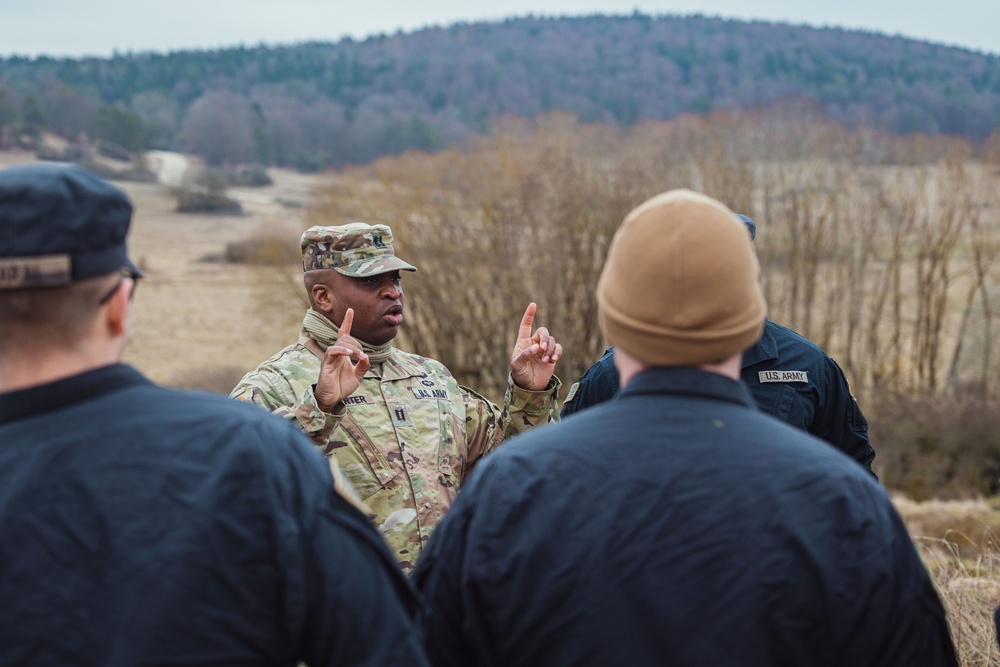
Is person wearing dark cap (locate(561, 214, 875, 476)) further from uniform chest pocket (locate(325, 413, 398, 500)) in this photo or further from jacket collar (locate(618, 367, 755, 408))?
jacket collar (locate(618, 367, 755, 408))

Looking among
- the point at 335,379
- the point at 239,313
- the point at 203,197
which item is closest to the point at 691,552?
the point at 335,379

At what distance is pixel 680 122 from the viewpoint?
1352 inches

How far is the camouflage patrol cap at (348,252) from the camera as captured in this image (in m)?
3.96

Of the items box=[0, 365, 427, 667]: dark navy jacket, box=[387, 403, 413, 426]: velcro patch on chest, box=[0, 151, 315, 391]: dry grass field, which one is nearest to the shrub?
box=[0, 151, 315, 391]: dry grass field

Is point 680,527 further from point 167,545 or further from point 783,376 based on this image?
→ point 783,376

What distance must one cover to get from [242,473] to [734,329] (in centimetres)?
94

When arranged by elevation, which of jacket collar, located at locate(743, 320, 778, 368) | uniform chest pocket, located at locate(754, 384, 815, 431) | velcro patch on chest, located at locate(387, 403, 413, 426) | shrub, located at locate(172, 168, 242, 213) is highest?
jacket collar, located at locate(743, 320, 778, 368)

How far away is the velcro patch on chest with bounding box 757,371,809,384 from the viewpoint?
11.9 ft

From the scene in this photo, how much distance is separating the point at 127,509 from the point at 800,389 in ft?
8.76

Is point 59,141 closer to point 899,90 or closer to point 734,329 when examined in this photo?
point 899,90

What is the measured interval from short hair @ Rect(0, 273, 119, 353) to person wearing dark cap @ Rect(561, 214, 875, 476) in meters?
2.31

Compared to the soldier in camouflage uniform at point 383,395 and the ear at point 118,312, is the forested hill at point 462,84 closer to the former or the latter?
the soldier in camouflage uniform at point 383,395

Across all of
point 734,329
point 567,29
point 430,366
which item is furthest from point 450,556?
point 567,29

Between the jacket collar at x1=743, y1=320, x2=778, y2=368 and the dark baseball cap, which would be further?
the jacket collar at x1=743, y1=320, x2=778, y2=368
